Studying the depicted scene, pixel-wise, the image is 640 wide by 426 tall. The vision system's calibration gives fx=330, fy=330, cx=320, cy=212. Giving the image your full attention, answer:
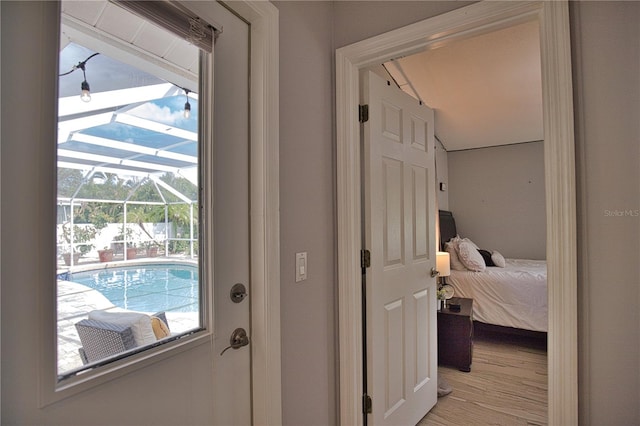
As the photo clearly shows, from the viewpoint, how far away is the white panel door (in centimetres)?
175

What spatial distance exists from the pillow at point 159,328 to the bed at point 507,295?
134 inches

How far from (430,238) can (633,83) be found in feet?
4.52

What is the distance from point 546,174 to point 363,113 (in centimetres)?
89

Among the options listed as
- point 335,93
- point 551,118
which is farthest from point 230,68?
point 551,118

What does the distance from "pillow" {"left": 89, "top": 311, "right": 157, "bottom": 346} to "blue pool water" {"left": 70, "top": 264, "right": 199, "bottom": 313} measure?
20 millimetres

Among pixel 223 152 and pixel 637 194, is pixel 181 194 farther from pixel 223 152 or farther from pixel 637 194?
pixel 637 194

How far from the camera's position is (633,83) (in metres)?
1.07

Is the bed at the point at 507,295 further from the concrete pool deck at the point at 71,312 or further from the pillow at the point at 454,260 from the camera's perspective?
the concrete pool deck at the point at 71,312

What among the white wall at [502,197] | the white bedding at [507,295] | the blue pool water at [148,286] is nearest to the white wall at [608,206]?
the blue pool water at [148,286]

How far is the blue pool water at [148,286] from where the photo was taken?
2.75 ft

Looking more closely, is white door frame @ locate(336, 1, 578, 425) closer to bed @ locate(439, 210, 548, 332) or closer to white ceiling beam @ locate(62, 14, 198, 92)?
white ceiling beam @ locate(62, 14, 198, 92)

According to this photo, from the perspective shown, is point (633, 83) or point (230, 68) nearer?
point (633, 83)

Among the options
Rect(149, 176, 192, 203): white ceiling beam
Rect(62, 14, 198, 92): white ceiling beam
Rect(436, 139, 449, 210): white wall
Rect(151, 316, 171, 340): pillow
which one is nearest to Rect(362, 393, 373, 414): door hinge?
Rect(151, 316, 171, 340): pillow

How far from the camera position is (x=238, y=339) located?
1.19 metres
